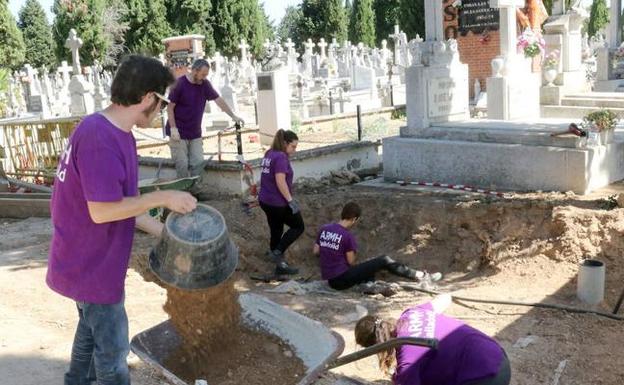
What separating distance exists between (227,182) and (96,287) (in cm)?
626

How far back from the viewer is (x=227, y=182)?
888cm

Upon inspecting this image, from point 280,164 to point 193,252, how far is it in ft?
12.8

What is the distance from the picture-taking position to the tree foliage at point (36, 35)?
52125mm

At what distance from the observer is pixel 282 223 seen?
7062 mm

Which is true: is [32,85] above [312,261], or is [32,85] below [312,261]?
above

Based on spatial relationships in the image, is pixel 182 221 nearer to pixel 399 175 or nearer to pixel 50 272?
pixel 50 272

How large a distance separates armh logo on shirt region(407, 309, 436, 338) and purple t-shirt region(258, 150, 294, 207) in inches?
148

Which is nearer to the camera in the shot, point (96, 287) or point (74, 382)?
point (96, 287)

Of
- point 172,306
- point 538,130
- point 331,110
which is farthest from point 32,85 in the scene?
point 172,306

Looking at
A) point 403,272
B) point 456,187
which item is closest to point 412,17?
point 456,187

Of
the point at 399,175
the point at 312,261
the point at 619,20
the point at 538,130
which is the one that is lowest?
the point at 312,261

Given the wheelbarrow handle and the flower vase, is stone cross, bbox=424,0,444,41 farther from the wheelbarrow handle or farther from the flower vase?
the wheelbarrow handle

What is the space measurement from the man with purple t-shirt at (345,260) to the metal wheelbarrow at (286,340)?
280cm

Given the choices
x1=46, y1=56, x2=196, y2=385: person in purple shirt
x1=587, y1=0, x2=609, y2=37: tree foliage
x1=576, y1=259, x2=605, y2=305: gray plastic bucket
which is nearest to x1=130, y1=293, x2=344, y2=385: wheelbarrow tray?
x1=46, y1=56, x2=196, y2=385: person in purple shirt
